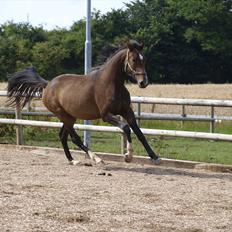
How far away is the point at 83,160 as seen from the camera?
11.7 meters

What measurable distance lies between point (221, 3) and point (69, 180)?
175 feet

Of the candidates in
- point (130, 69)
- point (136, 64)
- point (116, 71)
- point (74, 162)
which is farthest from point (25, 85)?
point (136, 64)

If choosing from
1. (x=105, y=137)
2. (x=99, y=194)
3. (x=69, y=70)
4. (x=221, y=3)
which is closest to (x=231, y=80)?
(x=221, y=3)

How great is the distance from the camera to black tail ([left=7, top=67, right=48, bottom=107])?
1208cm

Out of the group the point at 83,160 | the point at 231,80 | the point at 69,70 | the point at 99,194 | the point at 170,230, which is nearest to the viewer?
the point at 170,230

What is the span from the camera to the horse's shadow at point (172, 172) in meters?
9.70

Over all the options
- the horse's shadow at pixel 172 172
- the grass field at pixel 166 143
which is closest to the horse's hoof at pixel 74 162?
the horse's shadow at pixel 172 172

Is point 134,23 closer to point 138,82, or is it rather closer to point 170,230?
point 138,82

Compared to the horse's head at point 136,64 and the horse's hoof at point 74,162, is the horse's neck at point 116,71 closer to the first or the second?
the horse's head at point 136,64

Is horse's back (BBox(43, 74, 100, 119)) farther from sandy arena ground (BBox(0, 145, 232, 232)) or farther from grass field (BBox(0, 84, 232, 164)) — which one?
grass field (BBox(0, 84, 232, 164))

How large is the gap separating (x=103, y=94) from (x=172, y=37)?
4904cm

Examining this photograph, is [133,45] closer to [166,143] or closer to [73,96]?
[73,96]

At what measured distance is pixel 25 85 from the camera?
12234 mm

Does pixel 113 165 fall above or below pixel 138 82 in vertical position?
below
